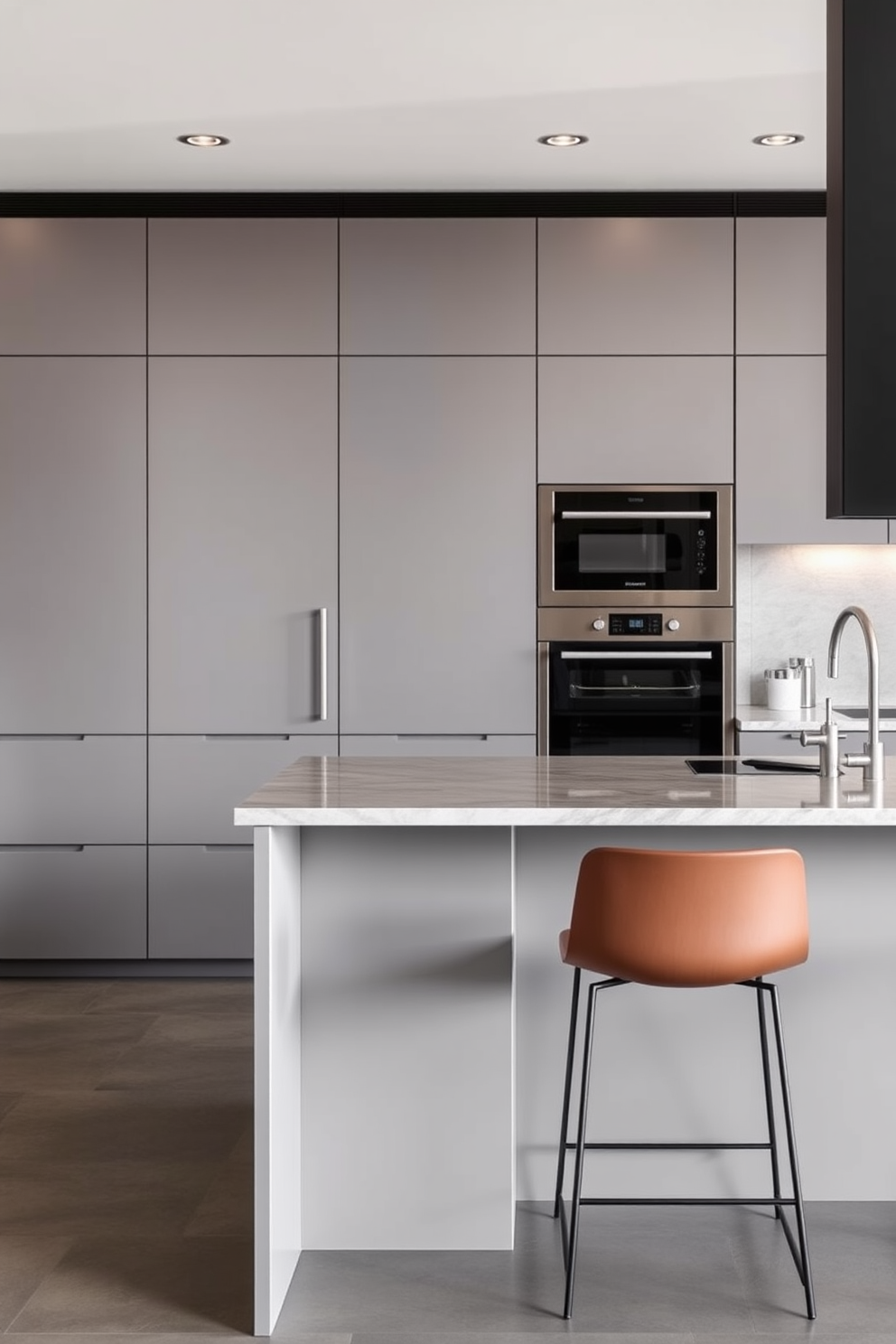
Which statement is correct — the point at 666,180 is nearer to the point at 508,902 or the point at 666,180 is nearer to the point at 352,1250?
the point at 508,902

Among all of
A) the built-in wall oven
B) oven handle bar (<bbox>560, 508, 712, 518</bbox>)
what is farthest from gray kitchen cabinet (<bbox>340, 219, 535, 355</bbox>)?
the built-in wall oven

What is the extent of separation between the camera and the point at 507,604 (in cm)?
484

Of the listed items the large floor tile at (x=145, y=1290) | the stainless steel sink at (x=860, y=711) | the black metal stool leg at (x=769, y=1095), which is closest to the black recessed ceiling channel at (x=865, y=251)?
the black metal stool leg at (x=769, y=1095)

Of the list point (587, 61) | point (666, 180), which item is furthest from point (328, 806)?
point (666, 180)

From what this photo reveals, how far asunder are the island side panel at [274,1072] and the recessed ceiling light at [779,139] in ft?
9.48

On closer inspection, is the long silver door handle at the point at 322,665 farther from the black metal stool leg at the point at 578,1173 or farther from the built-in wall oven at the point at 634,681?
the black metal stool leg at the point at 578,1173

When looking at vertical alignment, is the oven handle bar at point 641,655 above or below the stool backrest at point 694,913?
above

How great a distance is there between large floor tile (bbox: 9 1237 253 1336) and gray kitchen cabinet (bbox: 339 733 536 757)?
2246 millimetres

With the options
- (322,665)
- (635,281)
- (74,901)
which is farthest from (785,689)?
(74,901)

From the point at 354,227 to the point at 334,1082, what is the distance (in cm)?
318

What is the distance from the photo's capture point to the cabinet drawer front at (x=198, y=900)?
16.0 feet

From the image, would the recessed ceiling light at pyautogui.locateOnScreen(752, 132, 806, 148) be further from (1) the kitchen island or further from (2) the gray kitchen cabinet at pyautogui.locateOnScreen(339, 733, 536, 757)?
(1) the kitchen island

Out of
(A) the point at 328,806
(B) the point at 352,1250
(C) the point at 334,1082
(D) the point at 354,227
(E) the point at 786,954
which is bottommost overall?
(B) the point at 352,1250

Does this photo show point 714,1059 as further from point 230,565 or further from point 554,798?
point 230,565
